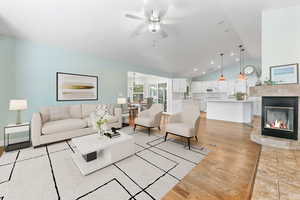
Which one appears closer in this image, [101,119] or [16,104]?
[101,119]

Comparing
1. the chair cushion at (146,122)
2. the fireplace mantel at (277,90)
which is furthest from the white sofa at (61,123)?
the fireplace mantel at (277,90)

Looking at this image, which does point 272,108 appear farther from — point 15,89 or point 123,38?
point 15,89

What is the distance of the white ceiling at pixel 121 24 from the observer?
2.34 m

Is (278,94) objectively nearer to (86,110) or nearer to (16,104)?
(86,110)

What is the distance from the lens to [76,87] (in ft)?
12.8

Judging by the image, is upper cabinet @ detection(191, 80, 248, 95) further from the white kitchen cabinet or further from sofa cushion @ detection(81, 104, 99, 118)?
sofa cushion @ detection(81, 104, 99, 118)

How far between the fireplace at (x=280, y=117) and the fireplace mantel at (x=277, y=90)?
19 centimetres

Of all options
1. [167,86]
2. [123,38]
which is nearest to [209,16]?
[123,38]

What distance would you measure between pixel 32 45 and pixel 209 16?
4.51 meters

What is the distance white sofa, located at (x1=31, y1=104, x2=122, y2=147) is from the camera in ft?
8.70

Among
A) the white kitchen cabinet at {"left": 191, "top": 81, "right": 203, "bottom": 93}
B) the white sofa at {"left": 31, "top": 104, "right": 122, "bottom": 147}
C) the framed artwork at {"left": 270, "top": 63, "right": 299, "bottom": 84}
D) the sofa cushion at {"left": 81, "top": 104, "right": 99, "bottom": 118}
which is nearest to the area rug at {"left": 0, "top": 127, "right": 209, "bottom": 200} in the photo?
the white sofa at {"left": 31, "top": 104, "right": 122, "bottom": 147}

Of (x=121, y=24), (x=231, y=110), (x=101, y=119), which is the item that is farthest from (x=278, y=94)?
(x=121, y=24)

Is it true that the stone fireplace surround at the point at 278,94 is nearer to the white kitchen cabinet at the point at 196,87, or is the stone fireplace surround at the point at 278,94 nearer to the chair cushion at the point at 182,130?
the chair cushion at the point at 182,130

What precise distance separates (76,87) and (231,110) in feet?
20.2
